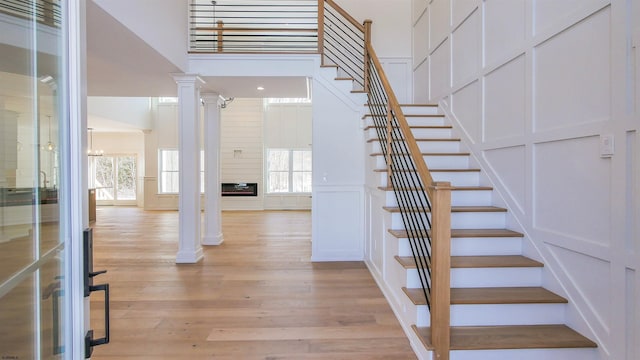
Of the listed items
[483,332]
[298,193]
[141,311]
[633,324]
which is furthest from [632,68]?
[298,193]

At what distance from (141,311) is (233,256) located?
1966mm

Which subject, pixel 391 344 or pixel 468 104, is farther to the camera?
Result: pixel 468 104

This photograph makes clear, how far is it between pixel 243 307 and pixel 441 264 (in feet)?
6.23

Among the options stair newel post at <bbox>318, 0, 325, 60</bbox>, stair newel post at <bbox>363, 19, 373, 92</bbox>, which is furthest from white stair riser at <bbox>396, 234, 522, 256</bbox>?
stair newel post at <bbox>318, 0, 325, 60</bbox>

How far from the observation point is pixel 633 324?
1.82m

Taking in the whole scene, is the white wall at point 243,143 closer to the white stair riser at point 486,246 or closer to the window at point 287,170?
the window at point 287,170

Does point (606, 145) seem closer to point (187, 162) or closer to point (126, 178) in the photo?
point (187, 162)

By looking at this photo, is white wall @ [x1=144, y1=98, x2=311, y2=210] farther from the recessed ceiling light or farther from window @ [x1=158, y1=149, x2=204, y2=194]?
the recessed ceiling light

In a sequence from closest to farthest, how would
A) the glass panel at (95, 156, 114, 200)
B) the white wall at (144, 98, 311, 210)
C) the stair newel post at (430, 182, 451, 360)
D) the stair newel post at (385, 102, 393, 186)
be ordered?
1. the stair newel post at (430, 182, 451, 360)
2. the stair newel post at (385, 102, 393, 186)
3. the white wall at (144, 98, 311, 210)
4. the glass panel at (95, 156, 114, 200)

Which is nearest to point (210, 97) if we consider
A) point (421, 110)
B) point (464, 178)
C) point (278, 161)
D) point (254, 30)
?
point (254, 30)

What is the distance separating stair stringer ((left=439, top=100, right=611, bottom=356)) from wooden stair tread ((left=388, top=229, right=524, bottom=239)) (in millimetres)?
87

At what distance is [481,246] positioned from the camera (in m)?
2.87

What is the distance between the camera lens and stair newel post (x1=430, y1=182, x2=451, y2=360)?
209 cm

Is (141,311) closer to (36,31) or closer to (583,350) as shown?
(36,31)
